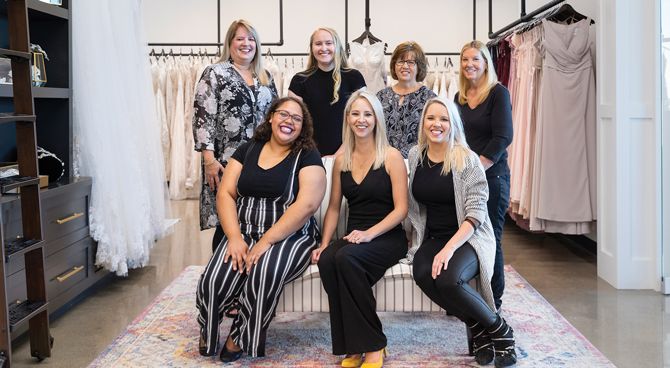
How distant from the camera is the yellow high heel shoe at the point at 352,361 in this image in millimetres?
3082

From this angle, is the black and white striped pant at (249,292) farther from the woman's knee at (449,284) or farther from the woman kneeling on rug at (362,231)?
the woman's knee at (449,284)

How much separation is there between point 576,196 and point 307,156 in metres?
2.44

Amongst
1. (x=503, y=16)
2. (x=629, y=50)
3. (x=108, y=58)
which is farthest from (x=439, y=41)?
(x=108, y=58)

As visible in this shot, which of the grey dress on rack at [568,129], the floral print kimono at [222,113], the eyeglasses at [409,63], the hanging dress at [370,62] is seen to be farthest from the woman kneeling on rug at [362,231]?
the hanging dress at [370,62]

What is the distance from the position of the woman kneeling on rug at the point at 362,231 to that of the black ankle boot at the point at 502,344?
450mm

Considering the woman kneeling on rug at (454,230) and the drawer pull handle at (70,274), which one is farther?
the drawer pull handle at (70,274)

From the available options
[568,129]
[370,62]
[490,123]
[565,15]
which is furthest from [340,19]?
[490,123]

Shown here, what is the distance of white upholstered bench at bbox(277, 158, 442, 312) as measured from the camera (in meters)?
3.15

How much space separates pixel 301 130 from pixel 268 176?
26 cm

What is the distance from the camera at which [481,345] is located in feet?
10.3

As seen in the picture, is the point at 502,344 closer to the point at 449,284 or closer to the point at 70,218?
the point at 449,284

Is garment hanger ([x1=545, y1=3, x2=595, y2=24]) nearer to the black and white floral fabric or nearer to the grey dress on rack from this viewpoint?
the grey dress on rack

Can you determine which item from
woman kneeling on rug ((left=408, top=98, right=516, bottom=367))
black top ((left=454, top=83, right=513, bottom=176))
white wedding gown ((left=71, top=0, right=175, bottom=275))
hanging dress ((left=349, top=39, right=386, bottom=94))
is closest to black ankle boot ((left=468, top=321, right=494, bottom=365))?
woman kneeling on rug ((left=408, top=98, right=516, bottom=367))

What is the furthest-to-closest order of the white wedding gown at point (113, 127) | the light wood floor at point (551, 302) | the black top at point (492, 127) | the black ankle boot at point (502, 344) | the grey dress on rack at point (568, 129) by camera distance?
1. the grey dress on rack at point (568, 129)
2. the white wedding gown at point (113, 127)
3. the black top at point (492, 127)
4. the light wood floor at point (551, 302)
5. the black ankle boot at point (502, 344)
